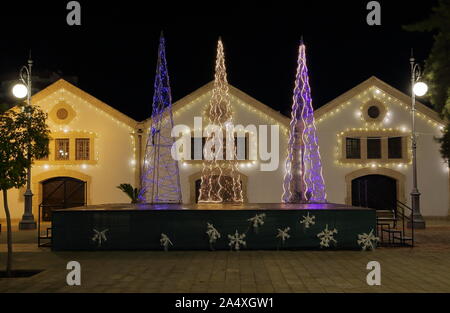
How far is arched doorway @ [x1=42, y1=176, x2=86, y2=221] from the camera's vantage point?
2544 cm

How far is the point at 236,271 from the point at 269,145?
14488 mm

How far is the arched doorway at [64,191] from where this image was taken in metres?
25.4

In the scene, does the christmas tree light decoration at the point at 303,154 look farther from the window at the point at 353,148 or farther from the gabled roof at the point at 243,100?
the window at the point at 353,148

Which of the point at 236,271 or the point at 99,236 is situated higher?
the point at 99,236

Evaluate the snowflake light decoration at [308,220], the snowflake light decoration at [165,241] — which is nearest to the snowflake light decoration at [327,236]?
the snowflake light decoration at [308,220]

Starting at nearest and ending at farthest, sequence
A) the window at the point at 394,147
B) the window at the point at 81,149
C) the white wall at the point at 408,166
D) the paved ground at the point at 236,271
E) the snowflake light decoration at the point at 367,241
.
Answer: the paved ground at the point at 236,271
the snowflake light decoration at the point at 367,241
the white wall at the point at 408,166
the window at the point at 394,147
the window at the point at 81,149

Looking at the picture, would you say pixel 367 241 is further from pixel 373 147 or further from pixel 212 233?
pixel 373 147

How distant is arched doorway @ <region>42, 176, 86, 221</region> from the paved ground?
412 inches

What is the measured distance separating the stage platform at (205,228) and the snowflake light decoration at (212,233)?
95 mm

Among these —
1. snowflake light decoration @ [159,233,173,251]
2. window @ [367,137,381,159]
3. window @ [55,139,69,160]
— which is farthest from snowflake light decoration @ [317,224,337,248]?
window @ [55,139,69,160]

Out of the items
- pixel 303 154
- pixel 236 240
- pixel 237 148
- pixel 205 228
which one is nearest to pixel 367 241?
pixel 236 240

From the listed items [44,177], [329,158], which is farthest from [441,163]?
[44,177]

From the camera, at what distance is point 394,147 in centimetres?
2523
